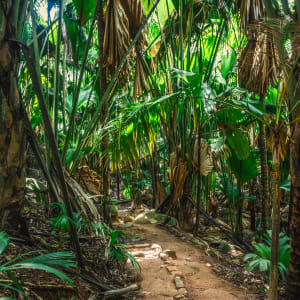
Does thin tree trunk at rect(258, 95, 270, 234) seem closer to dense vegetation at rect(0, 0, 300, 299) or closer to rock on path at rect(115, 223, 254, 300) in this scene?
dense vegetation at rect(0, 0, 300, 299)

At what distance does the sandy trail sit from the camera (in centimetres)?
265

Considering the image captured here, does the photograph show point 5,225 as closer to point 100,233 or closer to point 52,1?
point 100,233

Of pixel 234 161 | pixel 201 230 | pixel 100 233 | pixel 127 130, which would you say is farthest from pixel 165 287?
pixel 201 230

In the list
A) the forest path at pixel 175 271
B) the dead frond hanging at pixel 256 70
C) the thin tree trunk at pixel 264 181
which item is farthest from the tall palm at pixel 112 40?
the thin tree trunk at pixel 264 181

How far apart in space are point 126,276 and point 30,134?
5.65 feet

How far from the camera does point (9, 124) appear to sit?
1.71m

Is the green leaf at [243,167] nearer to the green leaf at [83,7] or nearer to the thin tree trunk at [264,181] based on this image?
the thin tree trunk at [264,181]

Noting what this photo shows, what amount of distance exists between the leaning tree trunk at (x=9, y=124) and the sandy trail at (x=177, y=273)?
1486 mm

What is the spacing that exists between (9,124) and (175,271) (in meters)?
2.33

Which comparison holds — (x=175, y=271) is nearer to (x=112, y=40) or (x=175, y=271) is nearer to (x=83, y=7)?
(x=112, y=40)

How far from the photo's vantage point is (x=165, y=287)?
273 cm

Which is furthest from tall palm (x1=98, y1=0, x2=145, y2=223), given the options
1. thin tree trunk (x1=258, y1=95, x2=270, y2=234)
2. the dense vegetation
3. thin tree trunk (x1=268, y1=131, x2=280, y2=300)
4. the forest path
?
thin tree trunk (x1=258, y1=95, x2=270, y2=234)

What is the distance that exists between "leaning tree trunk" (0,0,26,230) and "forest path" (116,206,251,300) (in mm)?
1469

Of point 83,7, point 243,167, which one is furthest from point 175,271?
point 83,7
